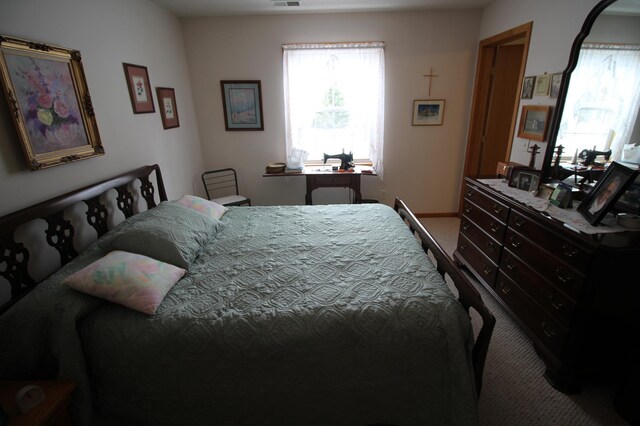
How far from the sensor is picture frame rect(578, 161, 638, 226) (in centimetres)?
154

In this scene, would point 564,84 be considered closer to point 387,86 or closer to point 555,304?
point 555,304

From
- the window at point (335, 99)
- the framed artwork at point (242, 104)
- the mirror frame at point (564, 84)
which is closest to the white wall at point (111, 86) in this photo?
the framed artwork at point (242, 104)

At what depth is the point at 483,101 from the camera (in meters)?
3.55

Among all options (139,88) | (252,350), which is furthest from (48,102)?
(252,350)

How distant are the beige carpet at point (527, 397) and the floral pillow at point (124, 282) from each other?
1.76 meters

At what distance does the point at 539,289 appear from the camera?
5.89 ft

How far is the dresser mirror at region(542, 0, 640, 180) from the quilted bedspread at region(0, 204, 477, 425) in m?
1.64

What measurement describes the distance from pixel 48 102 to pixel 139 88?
99 centimetres

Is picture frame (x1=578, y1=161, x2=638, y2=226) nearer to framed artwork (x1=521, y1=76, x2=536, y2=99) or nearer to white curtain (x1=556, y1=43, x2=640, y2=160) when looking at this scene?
white curtain (x1=556, y1=43, x2=640, y2=160)

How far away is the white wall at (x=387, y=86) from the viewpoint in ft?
11.0

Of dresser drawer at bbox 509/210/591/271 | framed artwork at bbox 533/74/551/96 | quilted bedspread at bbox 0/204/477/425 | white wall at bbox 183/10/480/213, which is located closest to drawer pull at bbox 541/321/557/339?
dresser drawer at bbox 509/210/591/271

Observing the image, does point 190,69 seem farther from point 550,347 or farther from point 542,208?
point 550,347

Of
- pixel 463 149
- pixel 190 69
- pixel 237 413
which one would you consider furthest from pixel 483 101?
pixel 237 413

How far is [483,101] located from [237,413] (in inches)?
155
